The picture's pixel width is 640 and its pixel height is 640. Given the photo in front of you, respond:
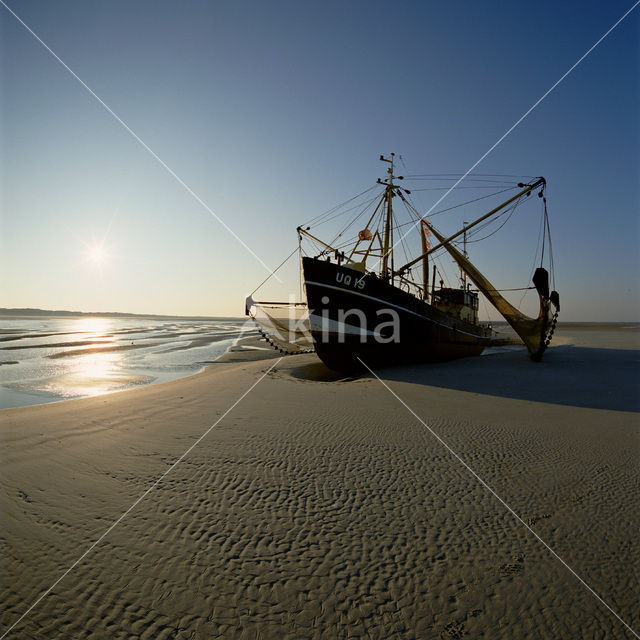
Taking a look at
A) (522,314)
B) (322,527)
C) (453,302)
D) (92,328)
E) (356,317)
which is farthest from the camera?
(92,328)

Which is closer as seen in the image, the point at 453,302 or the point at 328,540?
the point at 328,540

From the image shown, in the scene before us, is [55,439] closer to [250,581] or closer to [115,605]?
[115,605]

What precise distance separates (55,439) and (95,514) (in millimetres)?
3292

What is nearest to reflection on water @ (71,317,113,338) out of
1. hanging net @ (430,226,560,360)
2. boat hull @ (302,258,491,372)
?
boat hull @ (302,258,491,372)

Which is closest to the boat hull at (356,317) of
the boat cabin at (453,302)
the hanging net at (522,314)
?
the hanging net at (522,314)

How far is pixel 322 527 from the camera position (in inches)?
129

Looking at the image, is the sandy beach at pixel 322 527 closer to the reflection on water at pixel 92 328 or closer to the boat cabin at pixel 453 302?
the boat cabin at pixel 453 302

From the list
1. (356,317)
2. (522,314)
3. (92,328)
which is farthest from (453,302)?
(92,328)

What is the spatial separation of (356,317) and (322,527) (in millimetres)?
11925

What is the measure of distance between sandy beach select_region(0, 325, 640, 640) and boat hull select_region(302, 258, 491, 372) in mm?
8081

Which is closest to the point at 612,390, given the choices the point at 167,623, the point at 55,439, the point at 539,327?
the point at 539,327

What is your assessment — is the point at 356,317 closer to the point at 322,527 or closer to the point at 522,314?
the point at 522,314

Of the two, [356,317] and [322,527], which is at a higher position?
[356,317]

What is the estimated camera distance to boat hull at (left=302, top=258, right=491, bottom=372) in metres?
14.7
